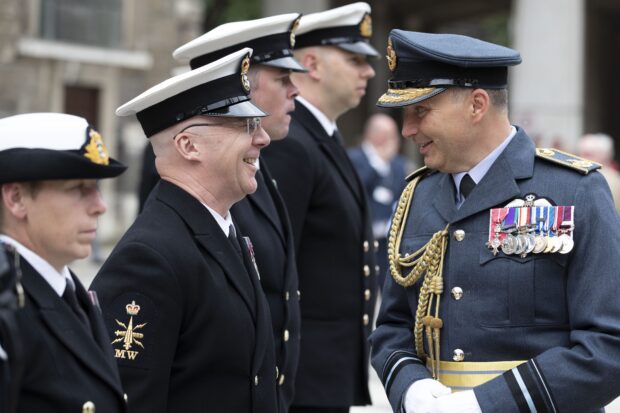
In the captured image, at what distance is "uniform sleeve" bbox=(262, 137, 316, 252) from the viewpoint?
16.5 ft

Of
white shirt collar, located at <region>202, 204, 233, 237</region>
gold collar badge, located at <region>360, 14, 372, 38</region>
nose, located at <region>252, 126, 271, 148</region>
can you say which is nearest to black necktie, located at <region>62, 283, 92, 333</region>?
white shirt collar, located at <region>202, 204, 233, 237</region>

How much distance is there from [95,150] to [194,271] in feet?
2.26

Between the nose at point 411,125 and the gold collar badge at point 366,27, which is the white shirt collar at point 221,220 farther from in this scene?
the gold collar badge at point 366,27

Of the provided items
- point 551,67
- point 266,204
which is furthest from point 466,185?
point 551,67

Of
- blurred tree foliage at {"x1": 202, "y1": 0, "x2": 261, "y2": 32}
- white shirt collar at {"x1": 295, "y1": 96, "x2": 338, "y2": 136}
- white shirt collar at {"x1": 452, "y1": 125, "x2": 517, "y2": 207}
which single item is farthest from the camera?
blurred tree foliage at {"x1": 202, "y1": 0, "x2": 261, "y2": 32}

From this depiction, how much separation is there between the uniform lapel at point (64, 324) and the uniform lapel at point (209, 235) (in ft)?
2.34

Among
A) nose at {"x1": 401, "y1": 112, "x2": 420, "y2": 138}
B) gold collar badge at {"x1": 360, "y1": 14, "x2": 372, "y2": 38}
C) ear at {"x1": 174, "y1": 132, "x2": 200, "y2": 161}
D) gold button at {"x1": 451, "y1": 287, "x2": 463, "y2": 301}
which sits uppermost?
gold collar badge at {"x1": 360, "y1": 14, "x2": 372, "y2": 38}

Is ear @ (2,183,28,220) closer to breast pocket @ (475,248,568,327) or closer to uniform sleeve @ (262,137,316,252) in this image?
breast pocket @ (475,248,568,327)

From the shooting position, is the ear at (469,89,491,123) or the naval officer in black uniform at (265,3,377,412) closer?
the ear at (469,89,491,123)

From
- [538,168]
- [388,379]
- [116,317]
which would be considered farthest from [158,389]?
[538,168]

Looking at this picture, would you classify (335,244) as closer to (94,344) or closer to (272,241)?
(272,241)

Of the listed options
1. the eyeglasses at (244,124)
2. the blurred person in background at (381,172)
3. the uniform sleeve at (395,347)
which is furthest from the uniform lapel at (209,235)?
the blurred person in background at (381,172)

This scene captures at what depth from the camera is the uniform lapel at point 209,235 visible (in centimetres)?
356

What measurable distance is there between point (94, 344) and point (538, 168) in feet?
4.83
